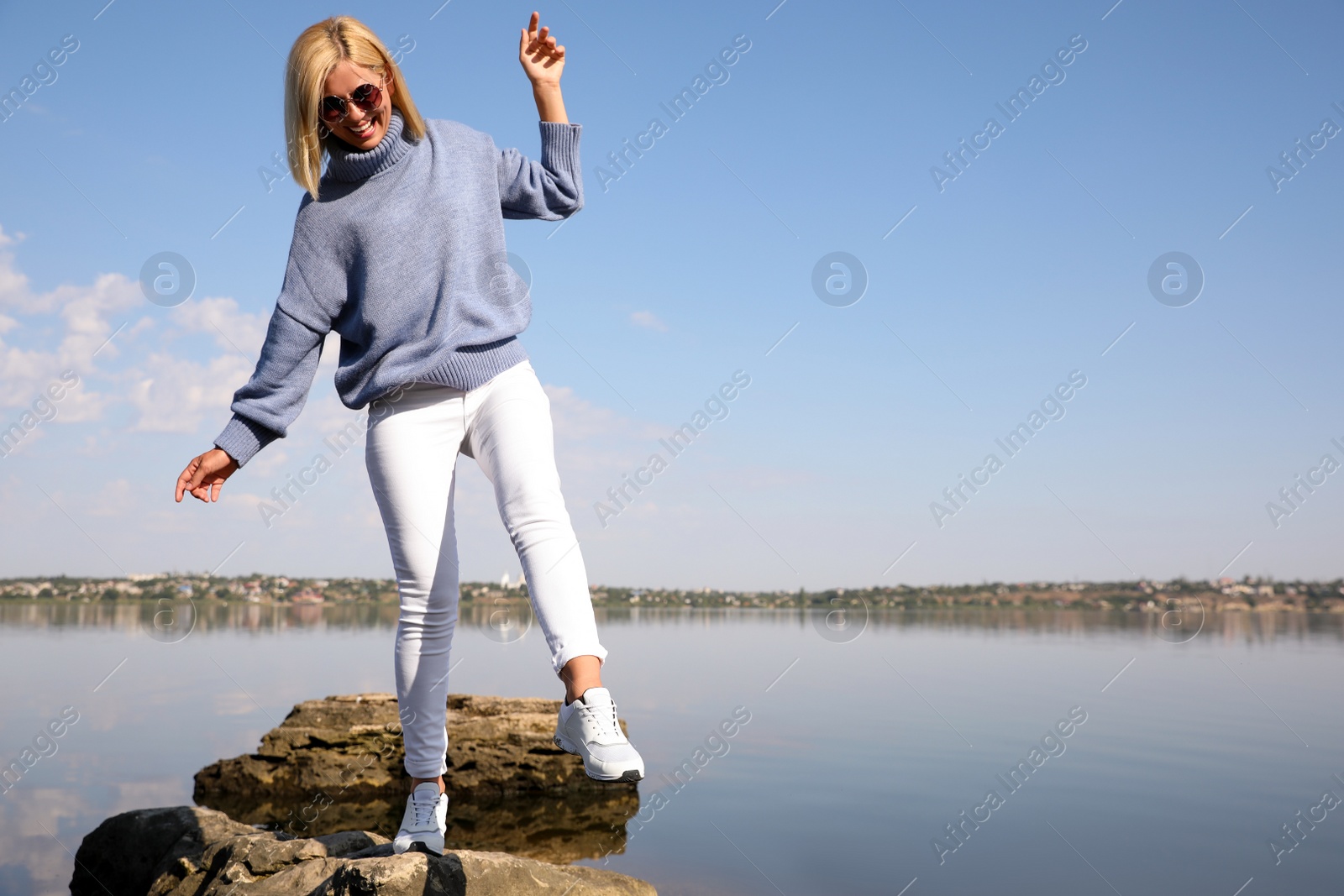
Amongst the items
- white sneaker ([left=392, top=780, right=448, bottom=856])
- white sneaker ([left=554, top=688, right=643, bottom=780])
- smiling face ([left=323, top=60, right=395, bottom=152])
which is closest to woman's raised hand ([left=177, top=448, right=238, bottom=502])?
smiling face ([left=323, top=60, right=395, bottom=152])

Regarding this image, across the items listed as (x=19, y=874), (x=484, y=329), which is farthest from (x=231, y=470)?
(x=19, y=874)

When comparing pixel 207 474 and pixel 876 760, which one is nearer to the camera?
pixel 207 474

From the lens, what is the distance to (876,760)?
37.9 feet

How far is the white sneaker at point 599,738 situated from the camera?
2148 millimetres

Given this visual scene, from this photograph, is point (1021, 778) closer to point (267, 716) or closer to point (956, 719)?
point (956, 719)

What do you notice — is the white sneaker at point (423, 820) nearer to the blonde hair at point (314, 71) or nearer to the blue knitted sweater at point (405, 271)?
the blue knitted sweater at point (405, 271)

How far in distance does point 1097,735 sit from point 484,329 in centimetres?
1373

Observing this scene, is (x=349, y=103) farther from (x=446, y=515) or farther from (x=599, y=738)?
(x=599, y=738)

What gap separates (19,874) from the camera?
260 inches

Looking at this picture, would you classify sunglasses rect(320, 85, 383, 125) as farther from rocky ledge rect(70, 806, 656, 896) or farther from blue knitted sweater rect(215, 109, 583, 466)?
rocky ledge rect(70, 806, 656, 896)

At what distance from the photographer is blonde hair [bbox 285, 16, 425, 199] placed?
2.62 m

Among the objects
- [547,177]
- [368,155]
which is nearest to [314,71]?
[368,155]

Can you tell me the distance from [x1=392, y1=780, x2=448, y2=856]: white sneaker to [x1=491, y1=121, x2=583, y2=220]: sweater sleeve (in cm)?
199

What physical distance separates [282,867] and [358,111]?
3.15m
